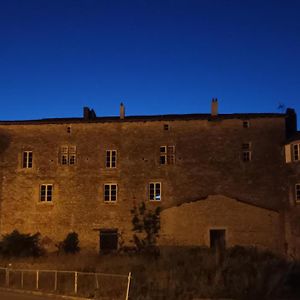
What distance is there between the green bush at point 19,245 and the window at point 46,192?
2.76m

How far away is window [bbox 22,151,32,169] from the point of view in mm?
38438

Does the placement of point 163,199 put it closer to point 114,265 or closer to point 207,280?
point 114,265

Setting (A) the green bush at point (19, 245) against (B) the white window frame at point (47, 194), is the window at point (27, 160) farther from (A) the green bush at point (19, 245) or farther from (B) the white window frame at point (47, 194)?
(A) the green bush at point (19, 245)

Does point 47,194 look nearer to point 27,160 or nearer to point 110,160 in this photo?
point 27,160

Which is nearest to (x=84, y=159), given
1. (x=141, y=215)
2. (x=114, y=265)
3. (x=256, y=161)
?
(x=141, y=215)

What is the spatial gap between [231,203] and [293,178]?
14.9 feet

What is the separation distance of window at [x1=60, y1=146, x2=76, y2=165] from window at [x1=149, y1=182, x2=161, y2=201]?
20.2 feet

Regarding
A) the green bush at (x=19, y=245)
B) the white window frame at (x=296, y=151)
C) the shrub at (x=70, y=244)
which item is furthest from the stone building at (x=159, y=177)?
the green bush at (x=19, y=245)

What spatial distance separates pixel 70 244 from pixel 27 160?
290 inches

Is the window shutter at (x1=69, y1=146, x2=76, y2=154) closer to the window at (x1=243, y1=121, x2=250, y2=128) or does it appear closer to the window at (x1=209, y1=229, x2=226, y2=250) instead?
the window at (x1=209, y1=229, x2=226, y2=250)

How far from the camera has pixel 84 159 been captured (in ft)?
124

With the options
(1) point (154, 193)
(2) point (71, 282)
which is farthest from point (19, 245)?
(2) point (71, 282)

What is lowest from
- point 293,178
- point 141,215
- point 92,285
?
point 92,285

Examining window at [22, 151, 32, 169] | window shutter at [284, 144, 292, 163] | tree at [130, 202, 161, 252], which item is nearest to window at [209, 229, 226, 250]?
tree at [130, 202, 161, 252]
